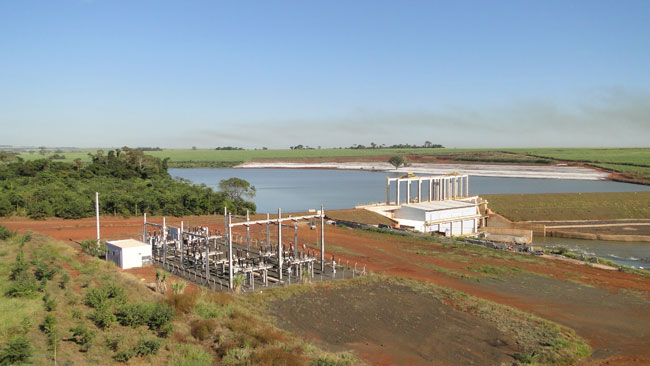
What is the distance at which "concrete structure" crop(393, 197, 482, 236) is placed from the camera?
43.0 metres

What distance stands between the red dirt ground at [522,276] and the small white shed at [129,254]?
156cm

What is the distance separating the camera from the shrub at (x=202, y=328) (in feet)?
42.1

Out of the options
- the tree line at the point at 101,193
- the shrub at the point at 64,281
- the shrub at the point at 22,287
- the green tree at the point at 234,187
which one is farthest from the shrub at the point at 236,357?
the green tree at the point at 234,187

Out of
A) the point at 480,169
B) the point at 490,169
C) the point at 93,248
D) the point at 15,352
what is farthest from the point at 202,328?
the point at 480,169

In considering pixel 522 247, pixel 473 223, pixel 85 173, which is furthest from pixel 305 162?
pixel 522 247

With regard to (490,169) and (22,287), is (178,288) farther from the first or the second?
(490,169)

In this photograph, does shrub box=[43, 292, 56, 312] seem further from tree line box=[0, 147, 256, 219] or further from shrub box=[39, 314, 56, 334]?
tree line box=[0, 147, 256, 219]

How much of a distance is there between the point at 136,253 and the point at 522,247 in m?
23.3

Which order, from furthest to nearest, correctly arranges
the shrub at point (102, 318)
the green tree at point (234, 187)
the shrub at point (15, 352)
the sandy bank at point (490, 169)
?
the sandy bank at point (490, 169)
the green tree at point (234, 187)
the shrub at point (102, 318)
the shrub at point (15, 352)

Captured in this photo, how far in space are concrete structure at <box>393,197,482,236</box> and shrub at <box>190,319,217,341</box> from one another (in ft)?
102

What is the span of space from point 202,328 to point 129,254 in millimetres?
11030

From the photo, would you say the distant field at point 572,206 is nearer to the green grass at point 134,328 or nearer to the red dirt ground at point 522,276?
the red dirt ground at point 522,276

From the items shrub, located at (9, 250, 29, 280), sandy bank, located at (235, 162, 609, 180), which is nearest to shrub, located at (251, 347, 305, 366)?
shrub, located at (9, 250, 29, 280)

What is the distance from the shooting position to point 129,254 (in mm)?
22500
